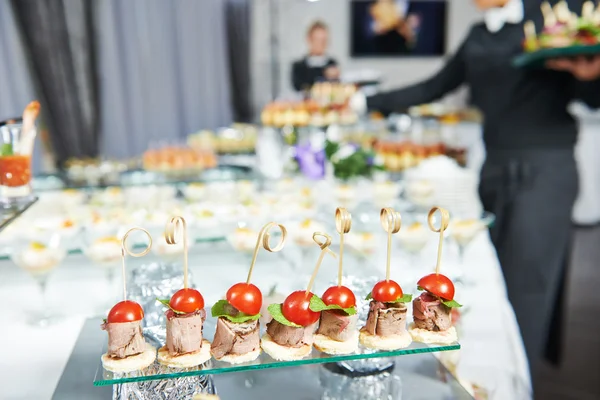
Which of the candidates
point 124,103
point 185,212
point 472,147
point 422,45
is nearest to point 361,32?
point 422,45

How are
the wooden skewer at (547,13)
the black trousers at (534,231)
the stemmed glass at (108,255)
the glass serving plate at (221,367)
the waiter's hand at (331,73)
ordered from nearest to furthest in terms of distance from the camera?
the glass serving plate at (221,367) → the stemmed glass at (108,255) → the black trousers at (534,231) → the wooden skewer at (547,13) → the waiter's hand at (331,73)

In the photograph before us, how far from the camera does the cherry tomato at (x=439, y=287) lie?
4.03 feet

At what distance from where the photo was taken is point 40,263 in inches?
68.7

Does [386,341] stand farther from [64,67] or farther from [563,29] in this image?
[64,67]

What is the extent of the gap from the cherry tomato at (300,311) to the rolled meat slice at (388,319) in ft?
0.46

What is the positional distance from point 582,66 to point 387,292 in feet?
6.44

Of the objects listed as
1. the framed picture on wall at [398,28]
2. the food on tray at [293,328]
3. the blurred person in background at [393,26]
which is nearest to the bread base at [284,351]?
the food on tray at [293,328]

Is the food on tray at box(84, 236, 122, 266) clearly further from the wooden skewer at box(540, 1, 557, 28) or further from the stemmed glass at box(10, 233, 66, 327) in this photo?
the wooden skewer at box(540, 1, 557, 28)

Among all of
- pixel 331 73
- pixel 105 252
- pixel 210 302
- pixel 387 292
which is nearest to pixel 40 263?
pixel 105 252

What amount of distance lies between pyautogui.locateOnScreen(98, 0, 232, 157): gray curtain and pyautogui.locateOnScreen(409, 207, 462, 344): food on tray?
16.1 ft

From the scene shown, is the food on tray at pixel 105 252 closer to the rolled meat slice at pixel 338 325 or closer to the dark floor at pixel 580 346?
the rolled meat slice at pixel 338 325

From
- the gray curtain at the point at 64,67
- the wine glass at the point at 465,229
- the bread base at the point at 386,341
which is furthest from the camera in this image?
the gray curtain at the point at 64,67

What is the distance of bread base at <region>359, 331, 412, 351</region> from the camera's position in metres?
1.20

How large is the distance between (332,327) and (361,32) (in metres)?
7.76
